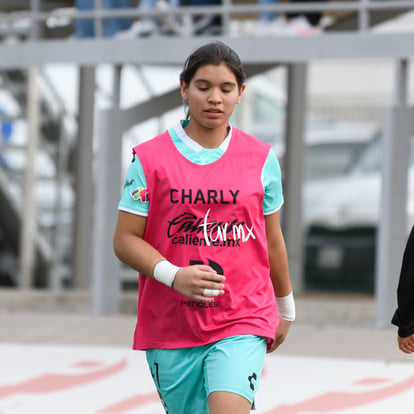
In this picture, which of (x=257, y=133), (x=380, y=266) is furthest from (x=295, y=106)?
(x=380, y=266)

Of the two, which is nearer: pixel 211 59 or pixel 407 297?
pixel 211 59

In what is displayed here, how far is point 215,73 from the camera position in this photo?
3.84m

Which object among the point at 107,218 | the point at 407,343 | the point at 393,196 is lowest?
the point at 107,218

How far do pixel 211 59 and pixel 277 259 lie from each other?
78 centimetres

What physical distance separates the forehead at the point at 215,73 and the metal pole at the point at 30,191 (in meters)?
12.6

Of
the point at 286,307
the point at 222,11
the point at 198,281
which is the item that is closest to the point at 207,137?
the point at 198,281

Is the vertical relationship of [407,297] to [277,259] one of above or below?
below

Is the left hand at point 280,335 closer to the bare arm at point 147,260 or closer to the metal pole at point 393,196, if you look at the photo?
the bare arm at point 147,260

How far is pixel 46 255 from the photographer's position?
55.4ft

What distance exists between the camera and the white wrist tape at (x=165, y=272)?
3.65m

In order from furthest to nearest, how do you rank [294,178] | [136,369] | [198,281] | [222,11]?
[294,178] → [222,11] → [136,369] → [198,281]

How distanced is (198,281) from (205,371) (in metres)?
0.41

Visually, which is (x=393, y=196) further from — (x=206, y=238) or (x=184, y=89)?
(x=206, y=238)

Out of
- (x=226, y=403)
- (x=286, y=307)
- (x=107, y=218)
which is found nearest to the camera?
(x=226, y=403)
